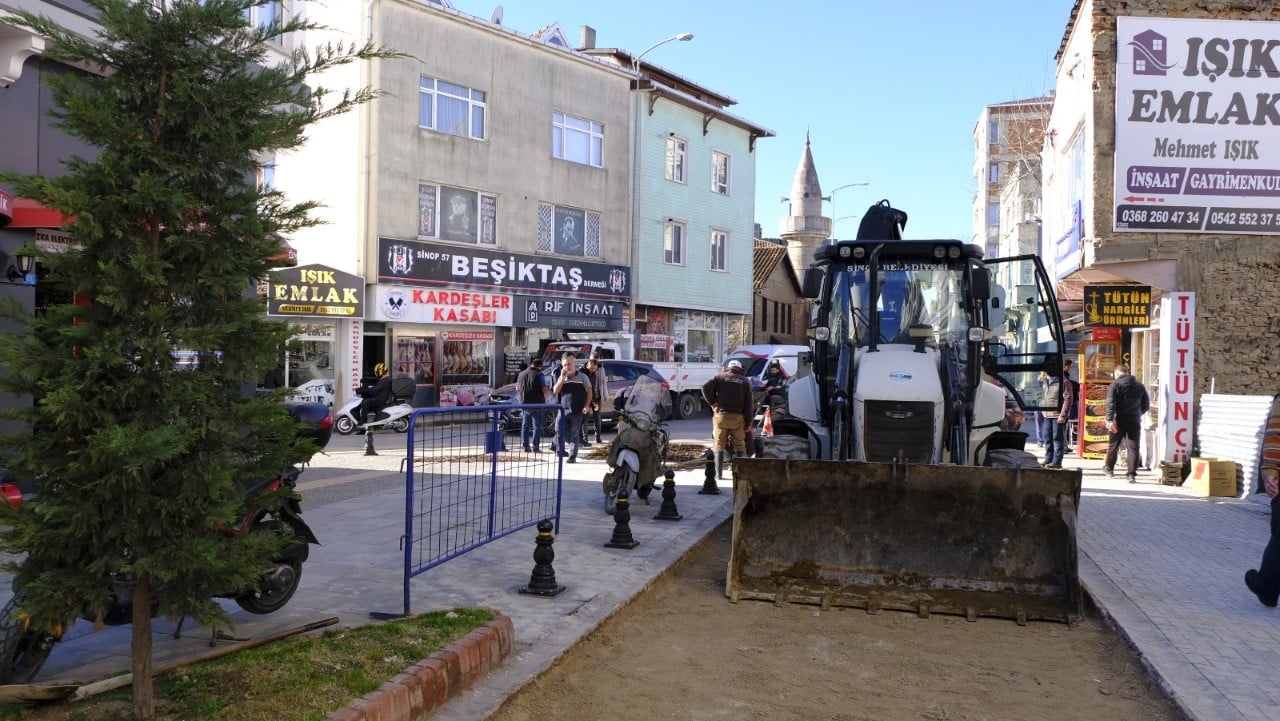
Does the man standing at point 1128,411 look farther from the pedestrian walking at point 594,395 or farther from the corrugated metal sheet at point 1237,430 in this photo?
the pedestrian walking at point 594,395

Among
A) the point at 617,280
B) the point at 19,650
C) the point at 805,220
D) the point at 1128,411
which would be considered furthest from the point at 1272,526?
the point at 805,220

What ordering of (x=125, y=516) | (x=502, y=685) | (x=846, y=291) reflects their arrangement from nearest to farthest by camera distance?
(x=125, y=516)
(x=502, y=685)
(x=846, y=291)

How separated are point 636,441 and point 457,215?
60.6 feet

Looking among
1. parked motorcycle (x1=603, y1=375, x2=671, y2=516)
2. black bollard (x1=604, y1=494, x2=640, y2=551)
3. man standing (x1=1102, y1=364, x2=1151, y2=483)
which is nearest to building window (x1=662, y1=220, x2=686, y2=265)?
man standing (x1=1102, y1=364, x2=1151, y2=483)

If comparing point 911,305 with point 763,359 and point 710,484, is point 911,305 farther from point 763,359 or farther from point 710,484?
point 763,359

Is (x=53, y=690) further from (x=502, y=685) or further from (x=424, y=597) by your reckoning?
(x=424, y=597)

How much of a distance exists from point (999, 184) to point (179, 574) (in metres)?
76.6

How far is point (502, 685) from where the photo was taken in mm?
5320

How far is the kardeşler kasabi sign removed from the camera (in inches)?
1019

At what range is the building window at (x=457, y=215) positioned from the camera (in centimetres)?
2695

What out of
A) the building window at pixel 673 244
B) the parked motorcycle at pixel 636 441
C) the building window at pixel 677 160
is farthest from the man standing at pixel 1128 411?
the building window at pixel 677 160

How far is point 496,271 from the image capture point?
28.5 metres

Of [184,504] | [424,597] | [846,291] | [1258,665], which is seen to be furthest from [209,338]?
[846,291]

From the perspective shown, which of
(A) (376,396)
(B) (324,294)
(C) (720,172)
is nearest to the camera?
(A) (376,396)
